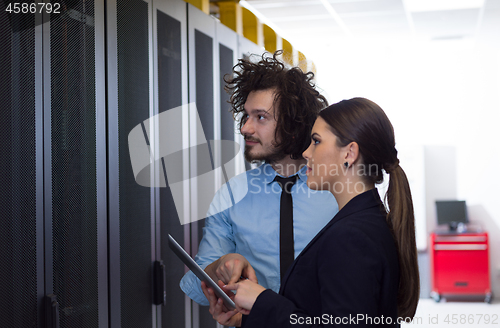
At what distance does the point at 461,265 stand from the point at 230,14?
4.10 meters

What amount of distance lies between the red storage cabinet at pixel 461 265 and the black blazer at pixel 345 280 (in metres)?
4.74

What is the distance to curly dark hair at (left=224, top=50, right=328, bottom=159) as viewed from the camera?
66.6 inches

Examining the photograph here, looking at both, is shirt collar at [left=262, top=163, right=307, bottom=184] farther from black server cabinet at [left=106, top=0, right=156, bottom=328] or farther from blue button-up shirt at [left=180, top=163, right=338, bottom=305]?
black server cabinet at [left=106, top=0, right=156, bottom=328]

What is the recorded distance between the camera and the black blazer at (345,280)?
95cm

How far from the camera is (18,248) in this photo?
136 centimetres

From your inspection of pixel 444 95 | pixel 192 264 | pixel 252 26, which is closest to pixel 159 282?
pixel 192 264

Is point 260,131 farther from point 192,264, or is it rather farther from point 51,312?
point 51,312

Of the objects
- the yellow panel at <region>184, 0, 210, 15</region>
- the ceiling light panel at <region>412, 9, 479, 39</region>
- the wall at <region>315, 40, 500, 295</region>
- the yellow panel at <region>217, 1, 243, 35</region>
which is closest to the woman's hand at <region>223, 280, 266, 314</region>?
the yellow panel at <region>184, 0, 210, 15</region>

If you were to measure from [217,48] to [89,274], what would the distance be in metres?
1.61

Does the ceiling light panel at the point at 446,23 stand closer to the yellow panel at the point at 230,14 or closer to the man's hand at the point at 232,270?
the yellow panel at the point at 230,14

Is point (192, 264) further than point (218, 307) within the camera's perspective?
No

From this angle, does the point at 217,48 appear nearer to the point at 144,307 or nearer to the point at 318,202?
the point at 318,202

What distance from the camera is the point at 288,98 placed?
5.70 feet

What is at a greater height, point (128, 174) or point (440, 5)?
point (440, 5)
